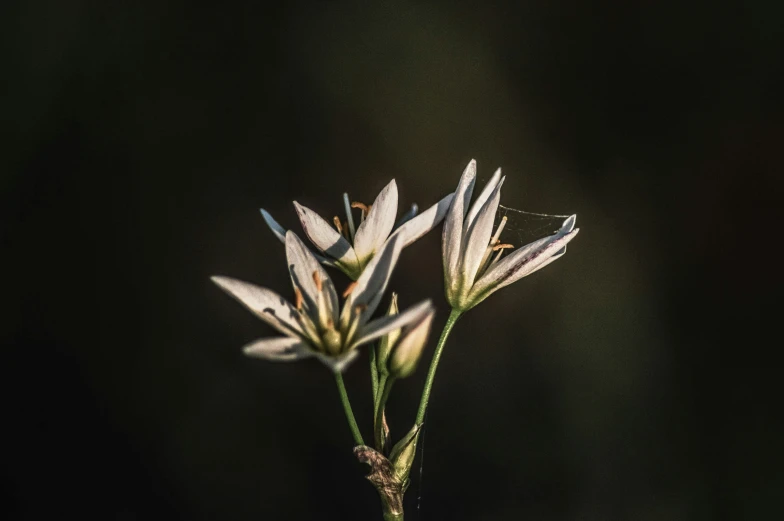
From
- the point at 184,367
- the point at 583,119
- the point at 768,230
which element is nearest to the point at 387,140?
the point at 583,119

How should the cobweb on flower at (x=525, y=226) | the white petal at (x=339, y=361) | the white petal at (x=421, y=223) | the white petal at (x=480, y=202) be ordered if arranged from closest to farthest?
the white petal at (x=339, y=361) < the white petal at (x=421, y=223) < the white petal at (x=480, y=202) < the cobweb on flower at (x=525, y=226)

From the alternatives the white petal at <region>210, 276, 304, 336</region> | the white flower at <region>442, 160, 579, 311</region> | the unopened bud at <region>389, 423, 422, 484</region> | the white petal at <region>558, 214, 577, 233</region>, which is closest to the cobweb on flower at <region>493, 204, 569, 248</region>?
the white petal at <region>558, 214, 577, 233</region>

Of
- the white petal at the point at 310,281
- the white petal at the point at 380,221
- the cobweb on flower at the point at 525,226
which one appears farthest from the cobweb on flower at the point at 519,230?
the white petal at the point at 310,281

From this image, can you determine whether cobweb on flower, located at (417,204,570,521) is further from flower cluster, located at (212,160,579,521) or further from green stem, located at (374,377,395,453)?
green stem, located at (374,377,395,453)

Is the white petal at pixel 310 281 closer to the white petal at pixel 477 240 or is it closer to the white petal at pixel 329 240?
the white petal at pixel 329 240

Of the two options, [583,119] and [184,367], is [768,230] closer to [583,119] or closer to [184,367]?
[583,119]

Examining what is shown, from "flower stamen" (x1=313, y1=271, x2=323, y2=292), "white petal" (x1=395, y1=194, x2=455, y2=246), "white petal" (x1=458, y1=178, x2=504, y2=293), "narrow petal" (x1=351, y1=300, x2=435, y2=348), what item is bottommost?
"narrow petal" (x1=351, y1=300, x2=435, y2=348)
